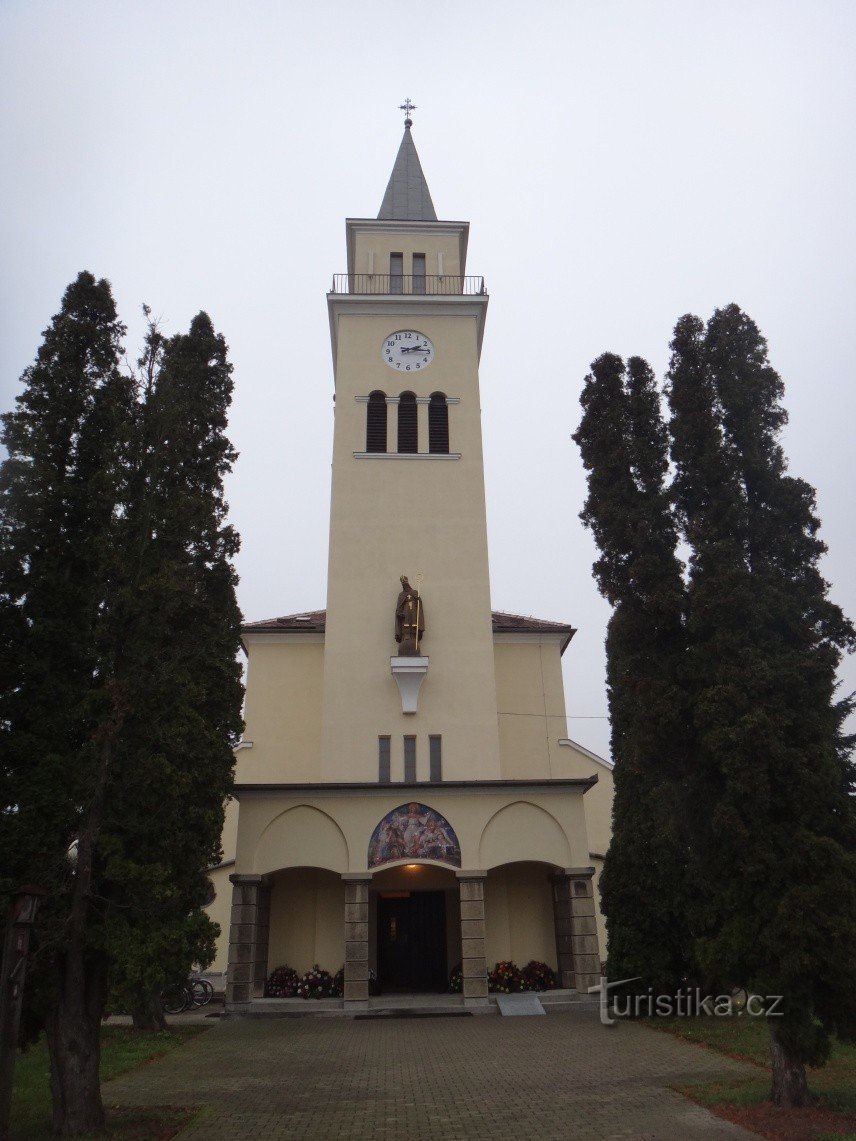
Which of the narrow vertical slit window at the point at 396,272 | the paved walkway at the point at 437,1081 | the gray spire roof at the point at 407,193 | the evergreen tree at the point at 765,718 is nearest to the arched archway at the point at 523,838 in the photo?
the paved walkway at the point at 437,1081

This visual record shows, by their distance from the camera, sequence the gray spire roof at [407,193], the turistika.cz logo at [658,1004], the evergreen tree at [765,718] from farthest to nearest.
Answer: the gray spire roof at [407,193]
the turistika.cz logo at [658,1004]
the evergreen tree at [765,718]

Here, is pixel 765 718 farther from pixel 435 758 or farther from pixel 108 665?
pixel 435 758

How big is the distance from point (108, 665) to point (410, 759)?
39.5 ft

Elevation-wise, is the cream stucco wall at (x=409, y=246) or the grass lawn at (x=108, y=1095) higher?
the cream stucco wall at (x=409, y=246)

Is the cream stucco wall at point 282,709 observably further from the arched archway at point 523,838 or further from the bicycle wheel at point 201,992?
the arched archway at point 523,838

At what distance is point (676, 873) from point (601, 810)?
974 cm

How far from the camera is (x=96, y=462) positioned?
1122 cm

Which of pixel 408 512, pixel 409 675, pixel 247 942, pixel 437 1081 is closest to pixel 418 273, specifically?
pixel 408 512

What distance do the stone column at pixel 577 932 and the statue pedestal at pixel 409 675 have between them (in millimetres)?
5471

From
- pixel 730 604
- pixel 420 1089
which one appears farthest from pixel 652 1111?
pixel 730 604

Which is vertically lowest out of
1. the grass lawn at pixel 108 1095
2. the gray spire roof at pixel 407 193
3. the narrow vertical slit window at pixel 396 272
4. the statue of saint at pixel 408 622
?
the grass lawn at pixel 108 1095

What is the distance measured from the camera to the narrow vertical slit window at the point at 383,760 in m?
20.9

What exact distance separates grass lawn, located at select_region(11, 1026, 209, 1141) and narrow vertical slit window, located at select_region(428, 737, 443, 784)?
7.52 metres

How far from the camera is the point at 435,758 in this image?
69.4 ft
